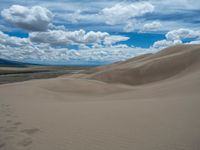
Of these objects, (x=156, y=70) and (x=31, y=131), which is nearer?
(x=31, y=131)

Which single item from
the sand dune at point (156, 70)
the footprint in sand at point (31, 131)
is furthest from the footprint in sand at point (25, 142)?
the sand dune at point (156, 70)

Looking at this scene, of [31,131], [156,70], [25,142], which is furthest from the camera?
[156,70]

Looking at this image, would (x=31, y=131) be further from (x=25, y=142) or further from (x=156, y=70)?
(x=156, y=70)

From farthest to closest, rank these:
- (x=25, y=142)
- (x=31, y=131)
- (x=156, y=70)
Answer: (x=156, y=70) → (x=31, y=131) → (x=25, y=142)

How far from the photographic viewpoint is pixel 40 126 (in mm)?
5973

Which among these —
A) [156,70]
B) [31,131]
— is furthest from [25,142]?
[156,70]

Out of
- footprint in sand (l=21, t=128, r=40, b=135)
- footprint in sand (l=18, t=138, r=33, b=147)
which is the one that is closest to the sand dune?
footprint in sand (l=21, t=128, r=40, b=135)

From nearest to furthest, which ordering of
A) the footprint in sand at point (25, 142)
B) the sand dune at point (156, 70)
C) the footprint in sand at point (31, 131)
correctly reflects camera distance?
the footprint in sand at point (25, 142) → the footprint in sand at point (31, 131) → the sand dune at point (156, 70)

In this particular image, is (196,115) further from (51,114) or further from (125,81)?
(125,81)

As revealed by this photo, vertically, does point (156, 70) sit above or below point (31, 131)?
above

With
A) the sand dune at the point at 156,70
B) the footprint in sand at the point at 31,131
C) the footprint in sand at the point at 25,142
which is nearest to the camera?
the footprint in sand at the point at 25,142

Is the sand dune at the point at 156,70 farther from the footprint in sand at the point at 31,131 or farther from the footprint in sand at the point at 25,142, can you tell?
the footprint in sand at the point at 25,142

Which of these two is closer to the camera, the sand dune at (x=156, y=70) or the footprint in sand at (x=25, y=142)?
the footprint in sand at (x=25, y=142)

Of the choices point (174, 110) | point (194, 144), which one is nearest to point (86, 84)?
point (174, 110)
